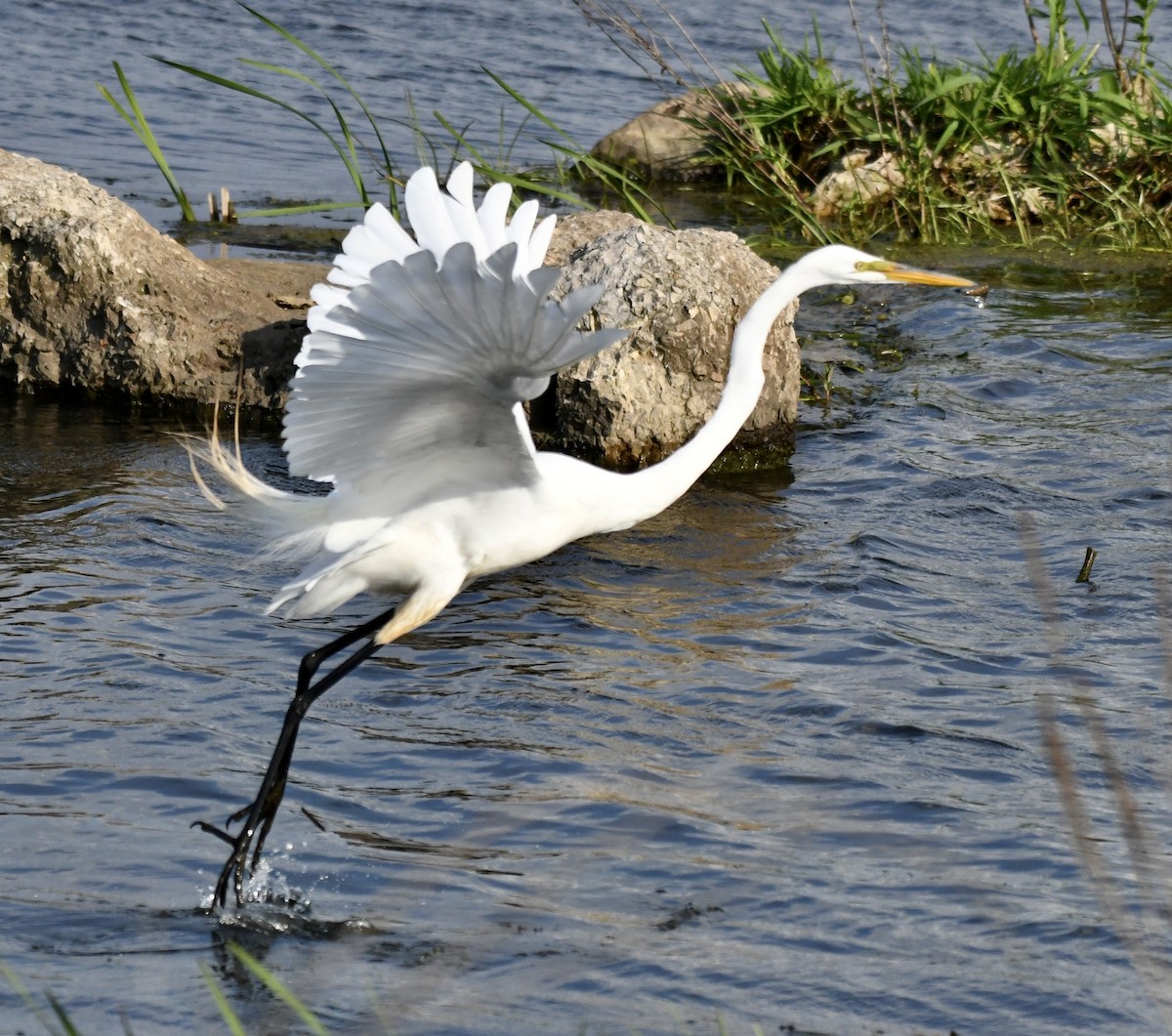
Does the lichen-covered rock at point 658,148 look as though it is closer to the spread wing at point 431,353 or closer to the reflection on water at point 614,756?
the reflection on water at point 614,756

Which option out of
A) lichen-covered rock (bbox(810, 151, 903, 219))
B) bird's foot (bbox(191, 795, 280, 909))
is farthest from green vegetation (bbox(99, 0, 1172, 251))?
bird's foot (bbox(191, 795, 280, 909))

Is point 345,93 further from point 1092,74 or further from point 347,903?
point 347,903

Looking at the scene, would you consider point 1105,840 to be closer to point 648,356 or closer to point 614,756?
point 614,756

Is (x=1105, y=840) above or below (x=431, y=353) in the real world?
below

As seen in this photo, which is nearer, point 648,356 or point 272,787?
point 272,787

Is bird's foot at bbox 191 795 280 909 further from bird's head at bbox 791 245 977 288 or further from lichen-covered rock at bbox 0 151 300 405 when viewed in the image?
lichen-covered rock at bbox 0 151 300 405

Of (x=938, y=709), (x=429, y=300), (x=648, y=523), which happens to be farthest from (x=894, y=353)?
(x=429, y=300)

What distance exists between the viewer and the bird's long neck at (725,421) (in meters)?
3.89

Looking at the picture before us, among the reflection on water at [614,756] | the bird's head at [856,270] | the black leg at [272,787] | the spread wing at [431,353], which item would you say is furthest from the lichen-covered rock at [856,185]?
the black leg at [272,787]

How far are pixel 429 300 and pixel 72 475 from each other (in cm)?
354

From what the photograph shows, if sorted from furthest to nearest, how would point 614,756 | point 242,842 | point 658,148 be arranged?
point 658,148, point 614,756, point 242,842

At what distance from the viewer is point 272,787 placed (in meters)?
3.80

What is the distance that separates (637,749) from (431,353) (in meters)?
1.54

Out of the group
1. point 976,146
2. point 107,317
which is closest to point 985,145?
point 976,146
